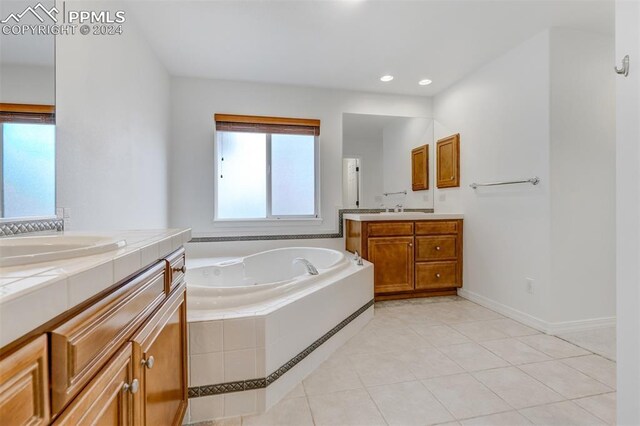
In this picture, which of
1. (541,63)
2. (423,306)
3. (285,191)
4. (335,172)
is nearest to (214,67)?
(285,191)

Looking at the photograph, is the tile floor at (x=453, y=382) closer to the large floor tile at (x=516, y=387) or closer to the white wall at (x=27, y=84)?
the large floor tile at (x=516, y=387)

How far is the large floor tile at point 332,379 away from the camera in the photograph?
155cm

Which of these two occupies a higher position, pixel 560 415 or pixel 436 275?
pixel 436 275

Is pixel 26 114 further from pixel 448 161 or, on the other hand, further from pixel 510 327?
pixel 448 161

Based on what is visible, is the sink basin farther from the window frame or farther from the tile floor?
the window frame

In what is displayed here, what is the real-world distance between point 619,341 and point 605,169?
1.91 meters

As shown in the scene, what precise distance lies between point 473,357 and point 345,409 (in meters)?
0.98

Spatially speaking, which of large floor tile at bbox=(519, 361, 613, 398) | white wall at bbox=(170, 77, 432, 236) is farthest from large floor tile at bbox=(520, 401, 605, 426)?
white wall at bbox=(170, 77, 432, 236)

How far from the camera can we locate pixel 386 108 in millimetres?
3531

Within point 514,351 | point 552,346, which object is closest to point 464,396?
point 514,351

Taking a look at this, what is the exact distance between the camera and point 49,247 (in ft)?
2.87

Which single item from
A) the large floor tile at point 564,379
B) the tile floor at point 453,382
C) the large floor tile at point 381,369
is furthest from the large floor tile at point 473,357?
the large floor tile at point 381,369

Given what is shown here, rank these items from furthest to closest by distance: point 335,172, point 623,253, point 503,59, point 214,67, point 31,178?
point 335,172
point 214,67
point 503,59
point 31,178
point 623,253

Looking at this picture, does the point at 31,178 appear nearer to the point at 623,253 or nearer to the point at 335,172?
the point at 623,253
